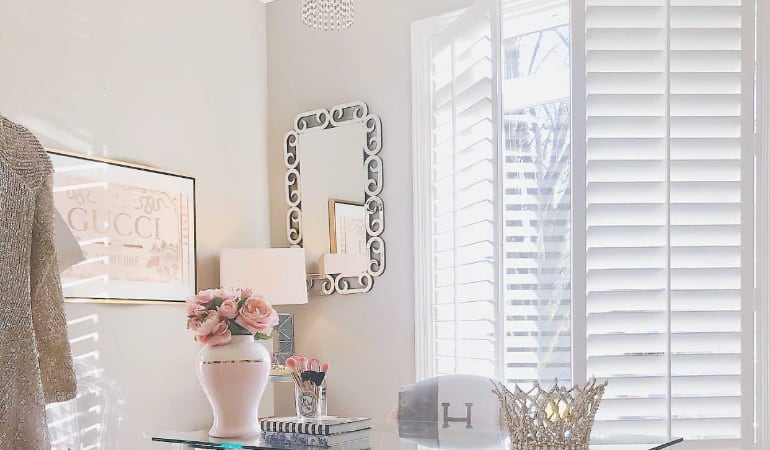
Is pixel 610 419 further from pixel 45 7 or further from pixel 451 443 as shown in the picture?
pixel 45 7

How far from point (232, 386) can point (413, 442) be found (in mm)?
505

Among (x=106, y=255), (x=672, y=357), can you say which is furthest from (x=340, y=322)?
(x=672, y=357)

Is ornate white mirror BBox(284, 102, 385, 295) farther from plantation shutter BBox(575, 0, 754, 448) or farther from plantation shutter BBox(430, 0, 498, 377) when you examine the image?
plantation shutter BBox(575, 0, 754, 448)

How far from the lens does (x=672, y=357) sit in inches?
109

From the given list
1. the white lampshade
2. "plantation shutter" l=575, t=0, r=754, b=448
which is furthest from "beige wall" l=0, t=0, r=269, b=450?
"plantation shutter" l=575, t=0, r=754, b=448

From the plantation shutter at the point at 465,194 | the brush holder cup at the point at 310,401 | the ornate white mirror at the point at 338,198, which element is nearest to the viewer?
the brush holder cup at the point at 310,401

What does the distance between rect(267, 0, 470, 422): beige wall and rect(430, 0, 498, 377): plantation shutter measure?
258 millimetres

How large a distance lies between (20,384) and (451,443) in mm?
1023

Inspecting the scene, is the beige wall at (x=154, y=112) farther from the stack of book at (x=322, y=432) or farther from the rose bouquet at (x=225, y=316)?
the stack of book at (x=322, y=432)

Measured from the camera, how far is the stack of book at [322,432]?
7.06ft

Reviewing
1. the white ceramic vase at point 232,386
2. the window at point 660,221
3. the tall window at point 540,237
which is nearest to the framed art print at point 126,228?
the white ceramic vase at point 232,386

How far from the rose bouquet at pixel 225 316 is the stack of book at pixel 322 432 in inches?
10.3

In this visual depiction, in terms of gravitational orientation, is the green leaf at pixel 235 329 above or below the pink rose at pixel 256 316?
below

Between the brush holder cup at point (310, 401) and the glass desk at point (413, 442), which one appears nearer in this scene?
the glass desk at point (413, 442)
